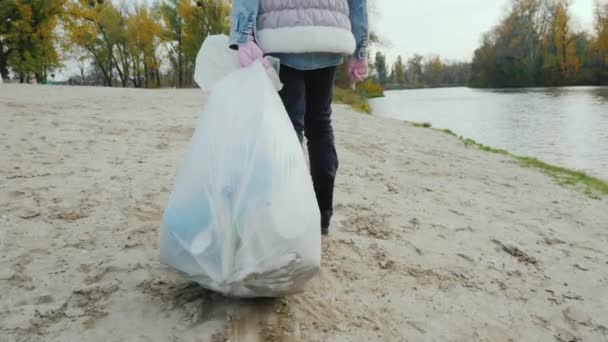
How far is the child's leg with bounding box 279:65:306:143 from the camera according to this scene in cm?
165

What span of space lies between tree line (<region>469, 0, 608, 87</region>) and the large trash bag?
144 feet

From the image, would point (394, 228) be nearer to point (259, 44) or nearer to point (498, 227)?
point (498, 227)

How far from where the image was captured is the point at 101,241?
6.31ft

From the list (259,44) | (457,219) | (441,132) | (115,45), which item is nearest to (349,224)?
(457,219)

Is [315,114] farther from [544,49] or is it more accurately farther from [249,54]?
[544,49]

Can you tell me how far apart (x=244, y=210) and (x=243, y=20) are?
70 cm

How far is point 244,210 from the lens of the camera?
122 cm

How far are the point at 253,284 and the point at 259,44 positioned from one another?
2.81 ft

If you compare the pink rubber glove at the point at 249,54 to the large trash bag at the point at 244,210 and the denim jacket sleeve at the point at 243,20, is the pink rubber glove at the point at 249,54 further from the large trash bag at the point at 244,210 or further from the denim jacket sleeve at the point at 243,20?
the large trash bag at the point at 244,210

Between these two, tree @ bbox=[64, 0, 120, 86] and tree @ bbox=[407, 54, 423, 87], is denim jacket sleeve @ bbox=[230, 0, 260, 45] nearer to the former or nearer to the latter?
tree @ bbox=[64, 0, 120, 86]

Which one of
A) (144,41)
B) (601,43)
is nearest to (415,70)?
(601,43)

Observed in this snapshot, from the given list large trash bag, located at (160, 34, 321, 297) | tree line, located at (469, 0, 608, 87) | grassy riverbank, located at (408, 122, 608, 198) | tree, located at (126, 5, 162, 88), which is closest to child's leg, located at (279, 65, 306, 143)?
large trash bag, located at (160, 34, 321, 297)

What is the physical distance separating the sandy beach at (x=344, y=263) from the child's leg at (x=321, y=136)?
295 millimetres

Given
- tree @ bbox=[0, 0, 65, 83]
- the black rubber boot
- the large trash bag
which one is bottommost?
the black rubber boot
